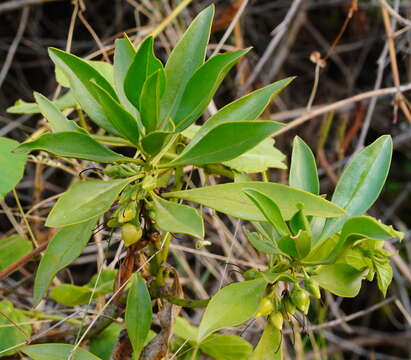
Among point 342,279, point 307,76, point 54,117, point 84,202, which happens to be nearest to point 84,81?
point 54,117

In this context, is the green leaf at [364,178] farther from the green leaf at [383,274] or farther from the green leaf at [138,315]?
the green leaf at [138,315]

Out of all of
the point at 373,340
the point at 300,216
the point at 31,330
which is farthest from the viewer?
the point at 373,340

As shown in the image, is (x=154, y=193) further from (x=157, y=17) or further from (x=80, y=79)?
(x=157, y=17)

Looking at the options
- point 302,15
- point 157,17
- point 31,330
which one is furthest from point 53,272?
point 302,15

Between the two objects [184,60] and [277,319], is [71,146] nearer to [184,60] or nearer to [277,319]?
[184,60]

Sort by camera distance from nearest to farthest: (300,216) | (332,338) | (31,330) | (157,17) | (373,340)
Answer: (300,216), (31,330), (157,17), (332,338), (373,340)

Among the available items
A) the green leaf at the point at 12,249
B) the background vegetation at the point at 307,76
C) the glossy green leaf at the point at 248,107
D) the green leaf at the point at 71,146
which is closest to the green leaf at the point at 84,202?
the green leaf at the point at 71,146
